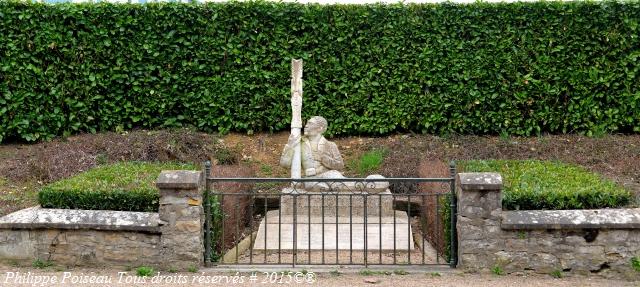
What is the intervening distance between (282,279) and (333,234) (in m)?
1.94

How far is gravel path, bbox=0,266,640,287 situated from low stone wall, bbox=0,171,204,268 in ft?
0.55

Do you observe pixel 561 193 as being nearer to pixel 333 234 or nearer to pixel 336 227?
pixel 336 227

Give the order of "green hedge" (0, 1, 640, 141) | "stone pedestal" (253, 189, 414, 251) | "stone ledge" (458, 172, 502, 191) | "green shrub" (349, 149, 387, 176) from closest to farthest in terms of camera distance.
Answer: "stone ledge" (458, 172, 502, 191)
"stone pedestal" (253, 189, 414, 251)
"green shrub" (349, 149, 387, 176)
"green hedge" (0, 1, 640, 141)

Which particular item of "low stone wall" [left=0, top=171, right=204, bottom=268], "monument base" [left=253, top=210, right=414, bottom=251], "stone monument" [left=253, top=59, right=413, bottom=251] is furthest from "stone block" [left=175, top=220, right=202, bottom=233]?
"stone monument" [left=253, top=59, right=413, bottom=251]

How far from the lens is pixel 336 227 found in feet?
27.0

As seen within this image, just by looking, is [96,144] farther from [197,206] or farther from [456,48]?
[456,48]

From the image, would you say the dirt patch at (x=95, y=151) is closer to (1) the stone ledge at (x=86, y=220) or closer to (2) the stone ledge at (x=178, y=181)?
(1) the stone ledge at (x=86, y=220)

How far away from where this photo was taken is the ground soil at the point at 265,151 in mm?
11609

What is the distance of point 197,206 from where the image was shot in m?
7.70

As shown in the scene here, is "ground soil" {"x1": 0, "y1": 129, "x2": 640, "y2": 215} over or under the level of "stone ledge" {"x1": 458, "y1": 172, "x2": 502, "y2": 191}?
under

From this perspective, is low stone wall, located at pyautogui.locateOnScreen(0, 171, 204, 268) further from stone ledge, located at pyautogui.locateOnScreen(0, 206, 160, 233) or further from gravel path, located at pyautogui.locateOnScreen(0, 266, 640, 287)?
gravel path, located at pyautogui.locateOnScreen(0, 266, 640, 287)

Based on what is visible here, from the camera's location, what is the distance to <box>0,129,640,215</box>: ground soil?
11.6m

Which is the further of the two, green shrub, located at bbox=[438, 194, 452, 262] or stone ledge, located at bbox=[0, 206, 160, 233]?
green shrub, located at bbox=[438, 194, 452, 262]

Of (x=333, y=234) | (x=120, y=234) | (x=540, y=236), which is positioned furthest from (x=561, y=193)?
(x=120, y=234)
